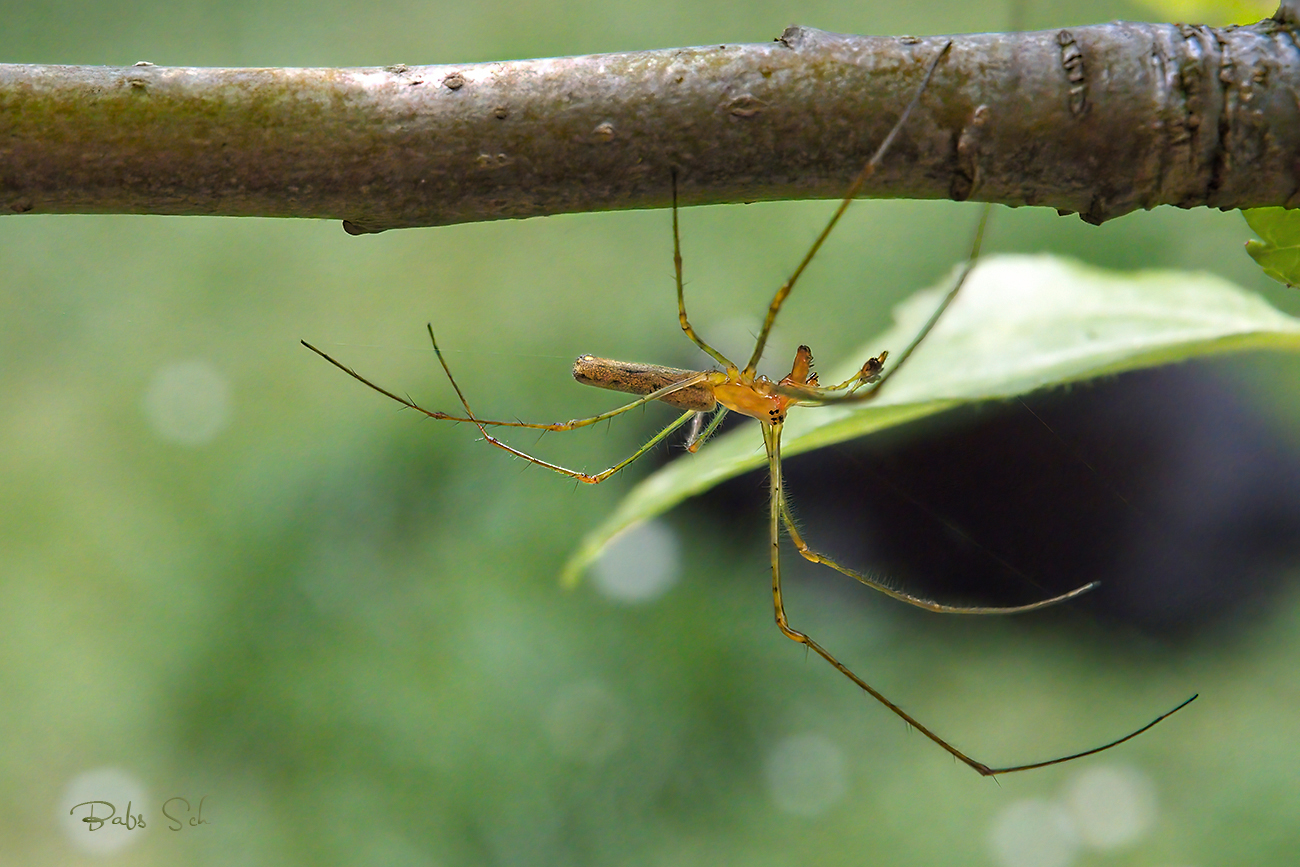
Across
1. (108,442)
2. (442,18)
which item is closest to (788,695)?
(108,442)

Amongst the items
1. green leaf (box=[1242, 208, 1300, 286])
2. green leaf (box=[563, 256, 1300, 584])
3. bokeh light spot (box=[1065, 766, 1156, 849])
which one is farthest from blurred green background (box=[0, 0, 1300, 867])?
green leaf (box=[1242, 208, 1300, 286])

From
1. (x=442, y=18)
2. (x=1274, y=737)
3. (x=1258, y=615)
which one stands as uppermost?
(x=442, y=18)

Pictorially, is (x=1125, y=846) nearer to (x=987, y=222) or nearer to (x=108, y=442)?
(x=987, y=222)

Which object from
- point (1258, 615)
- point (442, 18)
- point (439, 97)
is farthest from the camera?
point (442, 18)

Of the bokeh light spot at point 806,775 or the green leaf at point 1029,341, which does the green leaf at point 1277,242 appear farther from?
the bokeh light spot at point 806,775

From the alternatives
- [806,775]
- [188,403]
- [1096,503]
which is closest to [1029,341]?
[1096,503]
